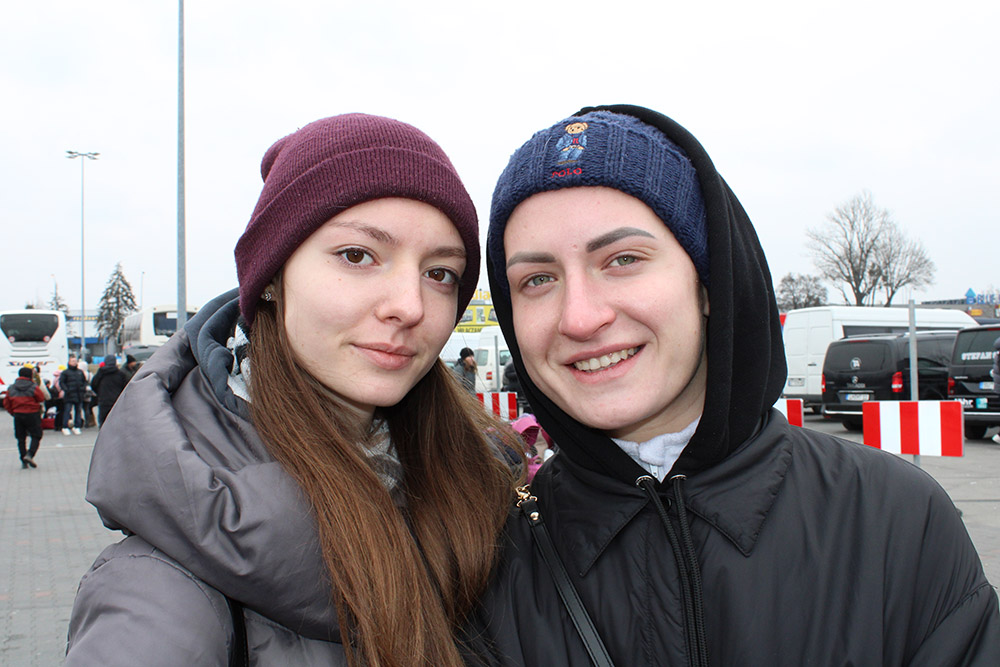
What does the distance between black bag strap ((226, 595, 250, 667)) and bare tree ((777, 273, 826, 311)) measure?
53.9m

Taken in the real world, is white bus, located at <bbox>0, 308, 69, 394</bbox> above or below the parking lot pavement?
above

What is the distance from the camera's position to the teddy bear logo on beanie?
1.59 metres

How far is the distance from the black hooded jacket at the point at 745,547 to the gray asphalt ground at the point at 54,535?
152 inches

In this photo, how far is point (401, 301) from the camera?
169 centimetres

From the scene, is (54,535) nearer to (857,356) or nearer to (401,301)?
(401,301)

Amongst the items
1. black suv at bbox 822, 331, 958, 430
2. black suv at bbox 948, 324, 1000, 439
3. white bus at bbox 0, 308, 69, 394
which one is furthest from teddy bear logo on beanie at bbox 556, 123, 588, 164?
white bus at bbox 0, 308, 69, 394

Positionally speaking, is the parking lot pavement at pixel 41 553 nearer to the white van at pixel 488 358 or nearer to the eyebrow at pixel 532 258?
the eyebrow at pixel 532 258

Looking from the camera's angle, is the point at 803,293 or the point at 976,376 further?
the point at 803,293

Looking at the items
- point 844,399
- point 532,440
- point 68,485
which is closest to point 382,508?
point 532,440

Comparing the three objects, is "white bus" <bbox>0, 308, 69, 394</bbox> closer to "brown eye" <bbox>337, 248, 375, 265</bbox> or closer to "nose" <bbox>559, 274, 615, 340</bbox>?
"brown eye" <bbox>337, 248, 375, 265</bbox>

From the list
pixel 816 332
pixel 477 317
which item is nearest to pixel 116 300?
pixel 477 317

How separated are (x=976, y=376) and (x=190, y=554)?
13.7m

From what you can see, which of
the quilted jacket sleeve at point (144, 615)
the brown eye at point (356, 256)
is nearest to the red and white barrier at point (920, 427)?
the brown eye at point (356, 256)

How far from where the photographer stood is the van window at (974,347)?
469 inches
